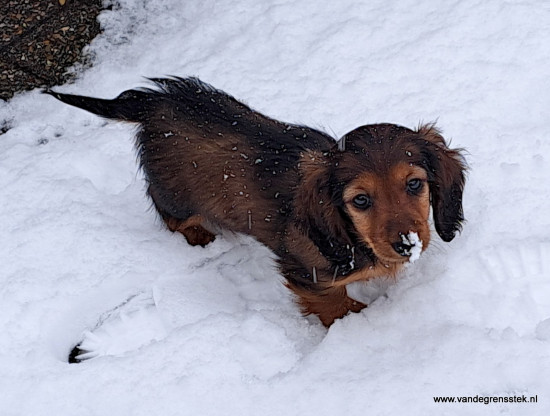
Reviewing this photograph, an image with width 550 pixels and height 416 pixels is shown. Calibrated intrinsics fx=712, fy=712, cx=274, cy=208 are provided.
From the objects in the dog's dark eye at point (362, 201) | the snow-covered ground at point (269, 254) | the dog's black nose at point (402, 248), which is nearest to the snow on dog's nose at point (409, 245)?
the dog's black nose at point (402, 248)

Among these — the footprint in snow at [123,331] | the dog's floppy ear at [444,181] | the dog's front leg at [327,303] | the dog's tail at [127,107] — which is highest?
the dog's tail at [127,107]

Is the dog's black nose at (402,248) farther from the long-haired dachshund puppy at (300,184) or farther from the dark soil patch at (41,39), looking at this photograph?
the dark soil patch at (41,39)

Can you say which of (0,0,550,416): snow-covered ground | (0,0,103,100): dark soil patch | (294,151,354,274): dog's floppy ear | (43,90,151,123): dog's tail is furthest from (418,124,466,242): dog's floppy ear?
(0,0,103,100): dark soil patch

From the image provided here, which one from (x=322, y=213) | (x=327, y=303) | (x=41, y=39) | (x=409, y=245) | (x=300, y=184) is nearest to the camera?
(x=409, y=245)

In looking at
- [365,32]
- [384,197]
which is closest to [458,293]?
[384,197]

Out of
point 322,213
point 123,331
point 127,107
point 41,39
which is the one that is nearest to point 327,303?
point 322,213

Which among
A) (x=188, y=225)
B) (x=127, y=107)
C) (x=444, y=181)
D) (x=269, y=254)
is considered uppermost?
(x=127, y=107)

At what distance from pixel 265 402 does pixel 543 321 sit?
1054 millimetres

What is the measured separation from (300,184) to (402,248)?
536 millimetres

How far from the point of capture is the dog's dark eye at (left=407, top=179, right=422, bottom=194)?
2.41 meters

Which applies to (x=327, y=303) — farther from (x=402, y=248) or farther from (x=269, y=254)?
(x=402, y=248)

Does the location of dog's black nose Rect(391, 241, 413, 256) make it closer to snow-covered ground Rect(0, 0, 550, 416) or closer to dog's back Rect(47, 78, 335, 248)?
snow-covered ground Rect(0, 0, 550, 416)

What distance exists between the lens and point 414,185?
7.95 ft

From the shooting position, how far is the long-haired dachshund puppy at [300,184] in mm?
2391
